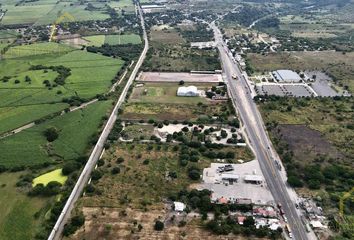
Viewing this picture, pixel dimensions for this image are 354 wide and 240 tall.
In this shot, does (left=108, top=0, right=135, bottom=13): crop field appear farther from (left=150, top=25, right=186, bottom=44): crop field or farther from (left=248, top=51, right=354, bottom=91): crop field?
(left=248, top=51, right=354, bottom=91): crop field

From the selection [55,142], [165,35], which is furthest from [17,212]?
[165,35]

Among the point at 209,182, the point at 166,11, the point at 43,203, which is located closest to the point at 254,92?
the point at 209,182

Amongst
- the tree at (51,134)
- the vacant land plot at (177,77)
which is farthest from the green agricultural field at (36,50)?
the tree at (51,134)

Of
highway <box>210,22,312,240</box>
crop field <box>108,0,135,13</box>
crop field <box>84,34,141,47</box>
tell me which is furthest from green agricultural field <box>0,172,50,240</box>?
crop field <box>108,0,135,13</box>

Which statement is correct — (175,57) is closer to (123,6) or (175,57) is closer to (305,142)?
(305,142)

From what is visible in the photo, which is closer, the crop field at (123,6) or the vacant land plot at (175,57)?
the vacant land plot at (175,57)

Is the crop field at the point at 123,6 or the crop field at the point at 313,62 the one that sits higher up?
the crop field at the point at 123,6

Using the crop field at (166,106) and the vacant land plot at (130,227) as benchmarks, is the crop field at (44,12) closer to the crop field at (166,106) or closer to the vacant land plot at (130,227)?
the crop field at (166,106)
